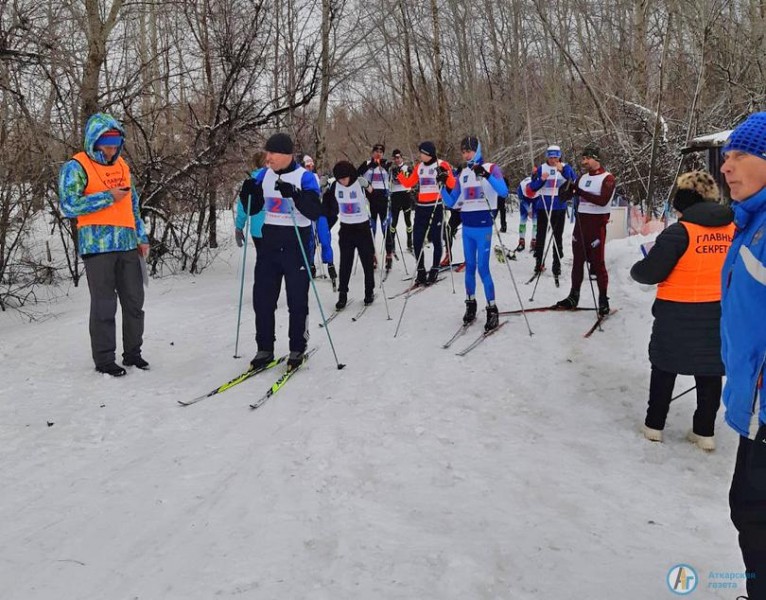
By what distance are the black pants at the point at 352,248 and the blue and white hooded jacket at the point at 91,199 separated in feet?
10.6

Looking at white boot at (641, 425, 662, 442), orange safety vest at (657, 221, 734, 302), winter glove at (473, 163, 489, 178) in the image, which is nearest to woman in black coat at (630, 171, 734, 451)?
orange safety vest at (657, 221, 734, 302)

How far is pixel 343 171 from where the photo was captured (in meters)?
7.91

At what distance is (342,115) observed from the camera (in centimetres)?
3167

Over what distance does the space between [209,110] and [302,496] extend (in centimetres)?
928

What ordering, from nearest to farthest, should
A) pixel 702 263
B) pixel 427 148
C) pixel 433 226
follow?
1. pixel 702 263
2. pixel 427 148
3. pixel 433 226

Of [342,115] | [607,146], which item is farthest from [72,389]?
[342,115]

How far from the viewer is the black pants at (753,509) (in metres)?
1.85

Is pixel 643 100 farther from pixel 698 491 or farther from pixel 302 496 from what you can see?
pixel 302 496

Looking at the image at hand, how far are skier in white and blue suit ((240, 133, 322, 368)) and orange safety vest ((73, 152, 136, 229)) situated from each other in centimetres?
107

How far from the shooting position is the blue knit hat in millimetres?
1905

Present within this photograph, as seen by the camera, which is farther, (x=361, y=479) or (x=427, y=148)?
(x=427, y=148)

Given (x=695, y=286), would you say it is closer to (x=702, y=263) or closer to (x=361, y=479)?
(x=702, y=263)

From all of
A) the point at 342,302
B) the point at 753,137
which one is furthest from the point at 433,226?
the point at 753,137

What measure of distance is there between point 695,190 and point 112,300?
4.81m
